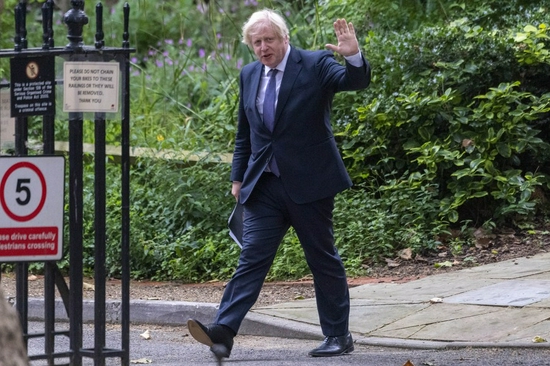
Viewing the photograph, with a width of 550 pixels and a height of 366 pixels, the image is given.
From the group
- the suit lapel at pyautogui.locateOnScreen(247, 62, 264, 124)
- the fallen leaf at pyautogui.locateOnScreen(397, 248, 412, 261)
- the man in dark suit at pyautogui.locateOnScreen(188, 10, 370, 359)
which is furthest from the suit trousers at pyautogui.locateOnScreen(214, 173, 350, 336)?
the fallen leaf at pyautogui.locateOnScreen(397, 248, 412, 261)

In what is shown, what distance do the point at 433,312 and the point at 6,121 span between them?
3.18 meters

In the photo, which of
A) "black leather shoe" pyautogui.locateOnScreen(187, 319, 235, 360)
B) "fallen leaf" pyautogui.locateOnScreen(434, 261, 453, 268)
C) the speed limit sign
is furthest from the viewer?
"fallen leaf" pyautogui.locateOnScreen(434, 261, 453, 268)

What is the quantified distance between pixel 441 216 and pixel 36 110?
5.38m

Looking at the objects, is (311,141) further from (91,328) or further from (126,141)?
(91,328)

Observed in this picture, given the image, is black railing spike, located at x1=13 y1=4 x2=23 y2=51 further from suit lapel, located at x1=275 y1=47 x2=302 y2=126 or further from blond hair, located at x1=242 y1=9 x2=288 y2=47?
suit lapel, located at x1=275 y1=47 x2=302 y2=126

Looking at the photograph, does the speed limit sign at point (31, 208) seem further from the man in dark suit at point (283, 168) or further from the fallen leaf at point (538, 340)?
the fallen leaf at point (538, 340)

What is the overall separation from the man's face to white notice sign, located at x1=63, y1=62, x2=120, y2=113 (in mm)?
1369

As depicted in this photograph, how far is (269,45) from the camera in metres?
5.99

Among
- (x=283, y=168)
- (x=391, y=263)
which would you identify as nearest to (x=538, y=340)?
(x=283, y=168)

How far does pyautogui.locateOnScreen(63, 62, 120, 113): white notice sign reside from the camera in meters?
4.76

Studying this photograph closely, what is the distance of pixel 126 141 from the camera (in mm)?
4980

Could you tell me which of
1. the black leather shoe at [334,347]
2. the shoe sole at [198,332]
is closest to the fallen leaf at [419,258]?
the black leather shoe at [334,347]

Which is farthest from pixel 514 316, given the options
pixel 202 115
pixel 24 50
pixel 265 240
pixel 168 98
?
pixel 168 98

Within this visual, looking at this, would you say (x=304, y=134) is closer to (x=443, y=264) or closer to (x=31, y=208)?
(x=31, y=208)
